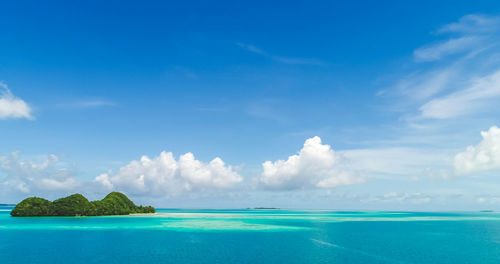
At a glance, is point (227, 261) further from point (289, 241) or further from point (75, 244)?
point (75, 244)

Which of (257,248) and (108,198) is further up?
(108,198)

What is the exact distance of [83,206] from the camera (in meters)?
134

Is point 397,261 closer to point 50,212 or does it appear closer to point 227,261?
point 227,261

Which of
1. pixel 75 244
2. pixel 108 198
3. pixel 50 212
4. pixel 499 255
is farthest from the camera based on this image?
pixel 108 198

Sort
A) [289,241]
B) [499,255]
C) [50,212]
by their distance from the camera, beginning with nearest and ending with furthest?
[499,255], [289,241], [50,212]

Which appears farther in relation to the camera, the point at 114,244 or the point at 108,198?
the point at 108,198

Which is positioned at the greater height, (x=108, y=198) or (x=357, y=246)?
(x=108, y=198)

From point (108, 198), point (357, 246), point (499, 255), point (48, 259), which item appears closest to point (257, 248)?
point (357, 246)

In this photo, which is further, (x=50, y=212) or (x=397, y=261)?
(x=50, y=212)

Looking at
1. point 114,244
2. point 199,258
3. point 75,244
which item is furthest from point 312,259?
point 75,244

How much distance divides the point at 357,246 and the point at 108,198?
120521mm

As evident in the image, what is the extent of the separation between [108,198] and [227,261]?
121753 mm

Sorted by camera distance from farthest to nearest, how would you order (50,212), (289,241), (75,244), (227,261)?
(50,212) < (289,241) < (75,244) < (227,261)

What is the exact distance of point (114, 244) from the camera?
189 feet
